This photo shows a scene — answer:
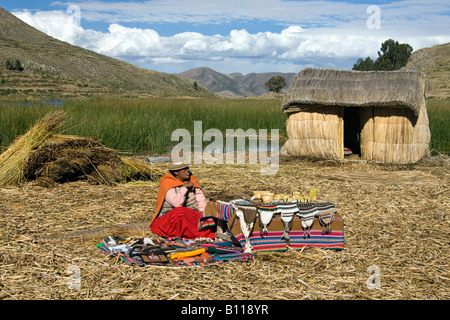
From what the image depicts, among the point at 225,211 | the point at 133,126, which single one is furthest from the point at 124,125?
the point at 225,211

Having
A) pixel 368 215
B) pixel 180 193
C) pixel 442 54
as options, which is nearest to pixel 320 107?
pixel 368 215

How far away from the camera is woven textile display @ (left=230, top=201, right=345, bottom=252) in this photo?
4191mm

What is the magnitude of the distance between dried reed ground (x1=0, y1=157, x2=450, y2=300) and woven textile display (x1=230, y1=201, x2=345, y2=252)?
4.7 inches

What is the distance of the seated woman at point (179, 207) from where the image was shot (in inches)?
180

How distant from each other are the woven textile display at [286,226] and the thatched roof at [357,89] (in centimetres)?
514

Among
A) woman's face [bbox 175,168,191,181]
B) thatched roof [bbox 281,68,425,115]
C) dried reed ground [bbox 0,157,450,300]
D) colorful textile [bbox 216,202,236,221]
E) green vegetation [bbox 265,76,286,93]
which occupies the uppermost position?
green vegetation [bbox 265,76,286,93]

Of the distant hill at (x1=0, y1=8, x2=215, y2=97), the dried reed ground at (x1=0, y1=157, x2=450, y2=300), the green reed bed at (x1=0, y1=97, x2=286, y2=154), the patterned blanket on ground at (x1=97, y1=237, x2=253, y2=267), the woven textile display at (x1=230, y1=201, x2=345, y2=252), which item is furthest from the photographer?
the distant hill at (x1=0, y1=8, x2=215, y2=97)

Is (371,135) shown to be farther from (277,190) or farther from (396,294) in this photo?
(396,294)

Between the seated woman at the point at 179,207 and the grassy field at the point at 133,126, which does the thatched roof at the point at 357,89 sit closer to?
the grassy field at the point at 133,126

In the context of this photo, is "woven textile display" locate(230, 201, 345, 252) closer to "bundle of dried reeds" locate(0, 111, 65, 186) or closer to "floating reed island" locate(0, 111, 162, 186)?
"floating reed island" locate(0, 111, 162, 186)

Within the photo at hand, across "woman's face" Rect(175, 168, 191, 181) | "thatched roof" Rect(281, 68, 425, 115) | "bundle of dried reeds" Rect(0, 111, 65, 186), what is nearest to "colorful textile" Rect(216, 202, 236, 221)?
"woman's face" Rect(175, 168, 191, 181)

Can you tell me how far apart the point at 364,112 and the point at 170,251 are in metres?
6.59

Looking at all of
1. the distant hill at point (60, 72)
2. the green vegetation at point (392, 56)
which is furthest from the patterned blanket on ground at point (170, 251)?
the green vegetation at point (392, 56)

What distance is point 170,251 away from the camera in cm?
416
